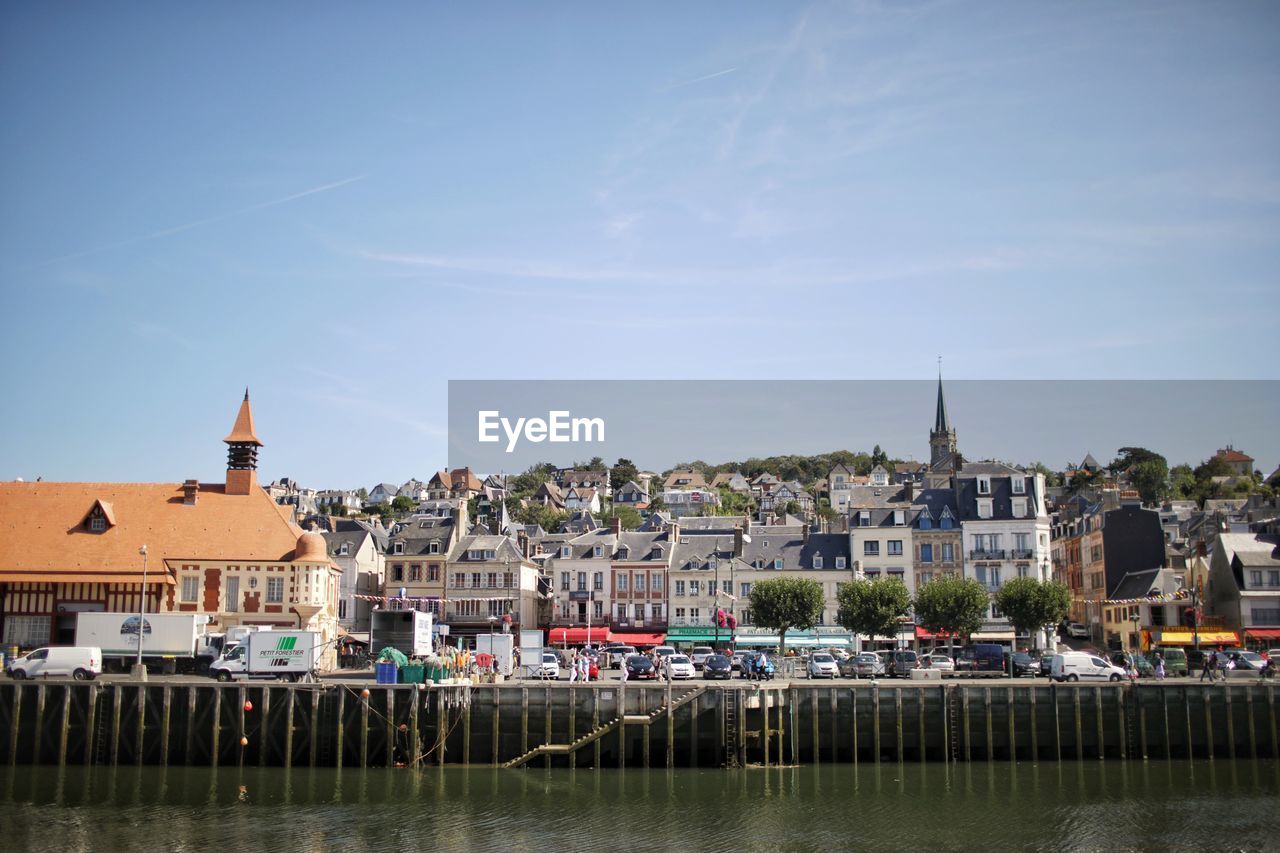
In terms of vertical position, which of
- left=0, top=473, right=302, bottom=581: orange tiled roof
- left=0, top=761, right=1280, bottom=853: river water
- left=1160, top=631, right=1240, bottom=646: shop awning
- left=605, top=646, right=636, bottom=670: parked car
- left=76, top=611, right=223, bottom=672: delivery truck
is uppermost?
left=0, top=473, right=302, bottom=581: orange tiled roof

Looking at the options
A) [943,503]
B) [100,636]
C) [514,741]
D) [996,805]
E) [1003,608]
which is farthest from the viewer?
[943,503]

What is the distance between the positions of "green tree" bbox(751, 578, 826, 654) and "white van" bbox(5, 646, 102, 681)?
3915 cm

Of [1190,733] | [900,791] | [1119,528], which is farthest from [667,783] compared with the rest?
[1119,528]

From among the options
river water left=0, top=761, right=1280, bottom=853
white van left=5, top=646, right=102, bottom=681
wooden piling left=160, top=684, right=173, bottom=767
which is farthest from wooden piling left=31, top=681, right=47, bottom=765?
wooden piling left=160, top=684, right=173, bottom=767

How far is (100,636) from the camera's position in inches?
2098

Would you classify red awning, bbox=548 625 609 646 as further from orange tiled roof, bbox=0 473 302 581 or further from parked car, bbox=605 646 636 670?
orange tiled roof, bbox=0 473 302 581

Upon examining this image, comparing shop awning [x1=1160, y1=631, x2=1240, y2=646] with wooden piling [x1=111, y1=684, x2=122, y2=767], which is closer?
wooden piling [x1=111, y1=684, x2=122, y2=767]

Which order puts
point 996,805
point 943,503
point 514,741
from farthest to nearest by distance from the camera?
1. point 943,503
2. point 514,741
3. point 996,805

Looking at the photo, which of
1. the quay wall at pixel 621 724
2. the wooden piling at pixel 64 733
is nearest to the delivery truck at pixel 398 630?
the quay wall at pixel 621 724

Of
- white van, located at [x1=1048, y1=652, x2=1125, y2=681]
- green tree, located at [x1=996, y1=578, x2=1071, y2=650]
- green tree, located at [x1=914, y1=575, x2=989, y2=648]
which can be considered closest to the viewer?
white van, located at [x1=1048, y1=652, x2=1125, y2=681]

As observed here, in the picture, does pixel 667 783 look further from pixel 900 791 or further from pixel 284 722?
pixel 284 722

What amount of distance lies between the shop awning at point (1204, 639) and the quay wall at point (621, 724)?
23972 millimetres

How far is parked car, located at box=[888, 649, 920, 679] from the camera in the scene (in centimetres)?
5591

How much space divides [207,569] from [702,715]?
30.0 m
